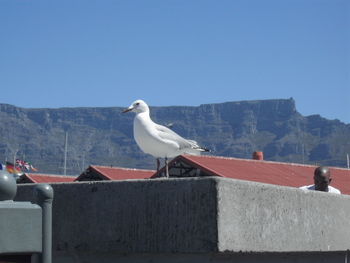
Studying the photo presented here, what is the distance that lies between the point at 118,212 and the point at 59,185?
0.46m

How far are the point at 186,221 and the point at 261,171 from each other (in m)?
19.0

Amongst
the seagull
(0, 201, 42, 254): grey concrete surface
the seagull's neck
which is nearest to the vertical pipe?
Result: (0, 201, 42, 254): grey concrete surface

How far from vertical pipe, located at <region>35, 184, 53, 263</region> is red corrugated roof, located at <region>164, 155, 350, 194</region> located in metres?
16.4

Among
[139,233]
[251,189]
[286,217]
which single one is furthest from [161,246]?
[286,217]

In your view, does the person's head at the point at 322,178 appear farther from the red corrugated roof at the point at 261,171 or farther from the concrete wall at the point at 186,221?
the red corrugated roof at the point at 261,171

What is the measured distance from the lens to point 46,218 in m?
2.59

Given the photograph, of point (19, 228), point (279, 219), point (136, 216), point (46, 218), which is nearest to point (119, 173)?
point (279, 219)

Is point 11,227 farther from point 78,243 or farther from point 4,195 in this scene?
point 78,243

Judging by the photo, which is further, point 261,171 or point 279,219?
point 261,171

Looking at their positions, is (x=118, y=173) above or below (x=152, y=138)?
below

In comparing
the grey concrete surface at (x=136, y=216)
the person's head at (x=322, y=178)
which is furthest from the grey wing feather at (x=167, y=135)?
the grey concrete surface at (x=136, y=216)

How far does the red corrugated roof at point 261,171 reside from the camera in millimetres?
20328

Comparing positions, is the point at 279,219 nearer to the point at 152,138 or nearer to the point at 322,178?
the point at 322,178

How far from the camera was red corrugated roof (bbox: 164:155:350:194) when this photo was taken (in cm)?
2033
